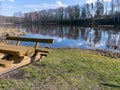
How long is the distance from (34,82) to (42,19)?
12831cm

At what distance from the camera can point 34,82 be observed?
22.1ft

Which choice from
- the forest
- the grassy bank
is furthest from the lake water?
the forest

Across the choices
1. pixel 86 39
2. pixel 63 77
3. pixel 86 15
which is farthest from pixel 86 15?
pixel 63 77

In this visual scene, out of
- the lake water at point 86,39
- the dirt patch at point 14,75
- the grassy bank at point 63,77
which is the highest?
the dirt patch at point 14,75

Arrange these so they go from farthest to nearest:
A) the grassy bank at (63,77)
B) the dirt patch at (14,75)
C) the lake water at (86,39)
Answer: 1. the lake water at (86,39)
2. the dirt patch at (14,75)
3. the grassy bank at (63,77)

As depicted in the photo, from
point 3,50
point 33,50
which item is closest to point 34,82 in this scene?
point 33,50

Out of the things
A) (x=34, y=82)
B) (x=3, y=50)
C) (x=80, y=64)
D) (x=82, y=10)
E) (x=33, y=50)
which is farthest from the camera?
(x=82, y=10)

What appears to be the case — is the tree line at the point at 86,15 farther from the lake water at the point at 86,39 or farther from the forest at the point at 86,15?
the lake water at the point at 86,39

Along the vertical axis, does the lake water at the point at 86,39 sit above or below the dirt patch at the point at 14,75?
below

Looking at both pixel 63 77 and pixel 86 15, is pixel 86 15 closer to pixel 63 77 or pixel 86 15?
pixel 86 15

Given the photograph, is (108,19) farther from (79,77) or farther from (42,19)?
(79,77)

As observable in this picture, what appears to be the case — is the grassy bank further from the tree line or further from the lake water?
the tree line

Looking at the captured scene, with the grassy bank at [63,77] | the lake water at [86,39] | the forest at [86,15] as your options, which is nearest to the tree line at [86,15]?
the forest at [86,15]

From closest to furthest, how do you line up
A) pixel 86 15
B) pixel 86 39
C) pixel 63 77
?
pixel 63 77
pixel 86 39
pixel 86 15
